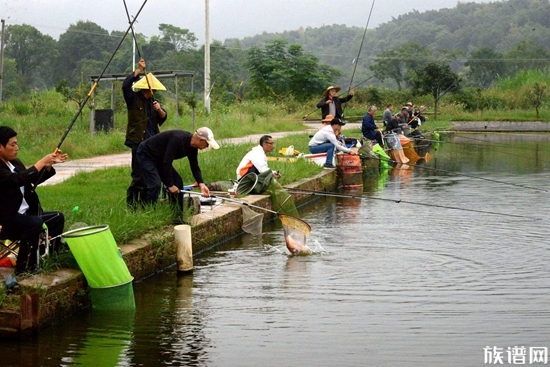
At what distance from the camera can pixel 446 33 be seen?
127562 millimetres

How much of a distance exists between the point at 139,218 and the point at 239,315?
2271mm

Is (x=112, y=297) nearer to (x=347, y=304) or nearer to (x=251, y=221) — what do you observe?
(x=347, y=304)

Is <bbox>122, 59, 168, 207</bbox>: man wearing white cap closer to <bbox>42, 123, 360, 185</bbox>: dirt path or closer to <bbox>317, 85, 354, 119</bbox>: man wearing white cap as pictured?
<bbox>42, 123, 360, 185</bbox>: dirt path

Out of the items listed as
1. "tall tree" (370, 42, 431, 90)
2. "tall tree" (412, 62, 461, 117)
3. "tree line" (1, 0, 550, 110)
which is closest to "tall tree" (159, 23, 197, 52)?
"tree line" (1, 0, 550, 110)

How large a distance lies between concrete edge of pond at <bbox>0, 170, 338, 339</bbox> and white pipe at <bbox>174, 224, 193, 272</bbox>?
0.61ft

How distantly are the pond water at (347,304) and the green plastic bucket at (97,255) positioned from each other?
13.0 inches

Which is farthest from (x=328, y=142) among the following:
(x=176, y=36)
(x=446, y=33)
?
(x=446, y=33)

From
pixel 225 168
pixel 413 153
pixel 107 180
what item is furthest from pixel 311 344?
pixel 413 153

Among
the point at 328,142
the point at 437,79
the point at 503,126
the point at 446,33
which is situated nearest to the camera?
the point at 328,142

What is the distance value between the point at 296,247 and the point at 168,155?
198 centimetres

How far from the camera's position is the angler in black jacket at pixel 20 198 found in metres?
7.68

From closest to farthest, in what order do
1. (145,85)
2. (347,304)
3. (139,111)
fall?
(347,304) → (139,111) → (145,85)

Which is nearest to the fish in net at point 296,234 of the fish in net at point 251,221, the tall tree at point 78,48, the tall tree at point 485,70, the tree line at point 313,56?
the fish in net at point 251,221

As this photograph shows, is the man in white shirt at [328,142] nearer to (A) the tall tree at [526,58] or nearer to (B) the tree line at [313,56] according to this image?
(B) the tree line at [313,56]
